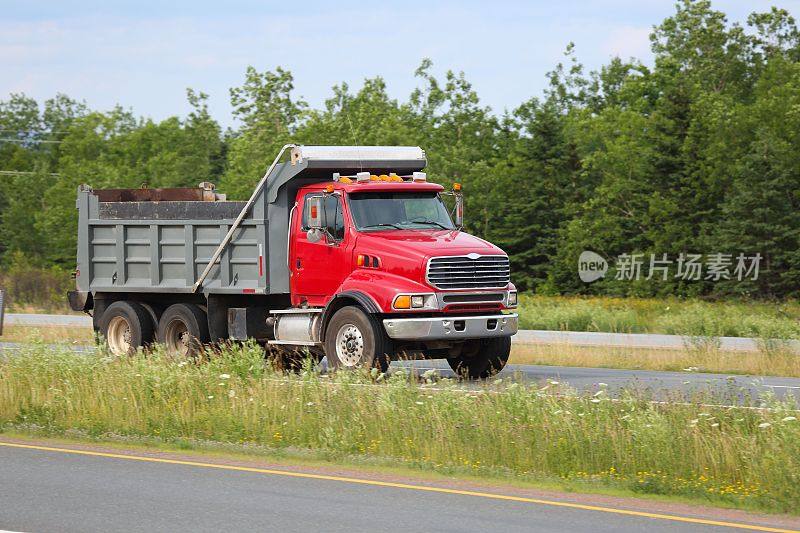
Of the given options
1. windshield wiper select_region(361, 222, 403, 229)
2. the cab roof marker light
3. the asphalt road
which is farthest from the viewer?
the cab roof marker light

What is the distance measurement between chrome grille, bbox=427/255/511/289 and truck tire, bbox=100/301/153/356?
586 cm

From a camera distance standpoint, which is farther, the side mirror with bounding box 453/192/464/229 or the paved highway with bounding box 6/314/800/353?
the paved highway with bounding box 6/314/800/353

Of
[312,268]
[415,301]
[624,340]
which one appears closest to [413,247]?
[415,301]

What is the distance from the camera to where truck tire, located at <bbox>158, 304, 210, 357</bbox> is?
2064 cm

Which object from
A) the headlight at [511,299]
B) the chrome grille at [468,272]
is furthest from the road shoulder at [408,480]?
the headlight at [511,299]

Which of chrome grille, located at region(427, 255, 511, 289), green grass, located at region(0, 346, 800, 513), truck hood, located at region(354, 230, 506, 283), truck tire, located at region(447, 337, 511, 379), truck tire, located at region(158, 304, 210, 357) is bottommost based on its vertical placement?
green grass, located at region(0, 346, 800, 513)

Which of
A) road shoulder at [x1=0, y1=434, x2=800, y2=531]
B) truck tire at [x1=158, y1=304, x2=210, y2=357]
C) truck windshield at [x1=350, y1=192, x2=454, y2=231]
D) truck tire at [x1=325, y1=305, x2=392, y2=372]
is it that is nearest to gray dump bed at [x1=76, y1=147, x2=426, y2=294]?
truck tire at [x1=158, y1=304, x2=210, y2=357]

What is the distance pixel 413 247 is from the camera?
1792 cm

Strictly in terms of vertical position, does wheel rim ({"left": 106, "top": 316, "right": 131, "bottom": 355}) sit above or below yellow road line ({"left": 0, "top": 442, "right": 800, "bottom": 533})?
above

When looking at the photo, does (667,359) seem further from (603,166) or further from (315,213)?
(603,166)

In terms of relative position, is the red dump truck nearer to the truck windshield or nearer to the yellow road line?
the truck windshield

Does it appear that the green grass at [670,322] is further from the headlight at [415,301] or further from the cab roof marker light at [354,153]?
the headlight at [415,301]

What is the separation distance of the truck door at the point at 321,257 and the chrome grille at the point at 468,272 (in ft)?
4.99

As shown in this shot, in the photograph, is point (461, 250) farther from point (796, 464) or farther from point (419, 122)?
point (419, 122)
